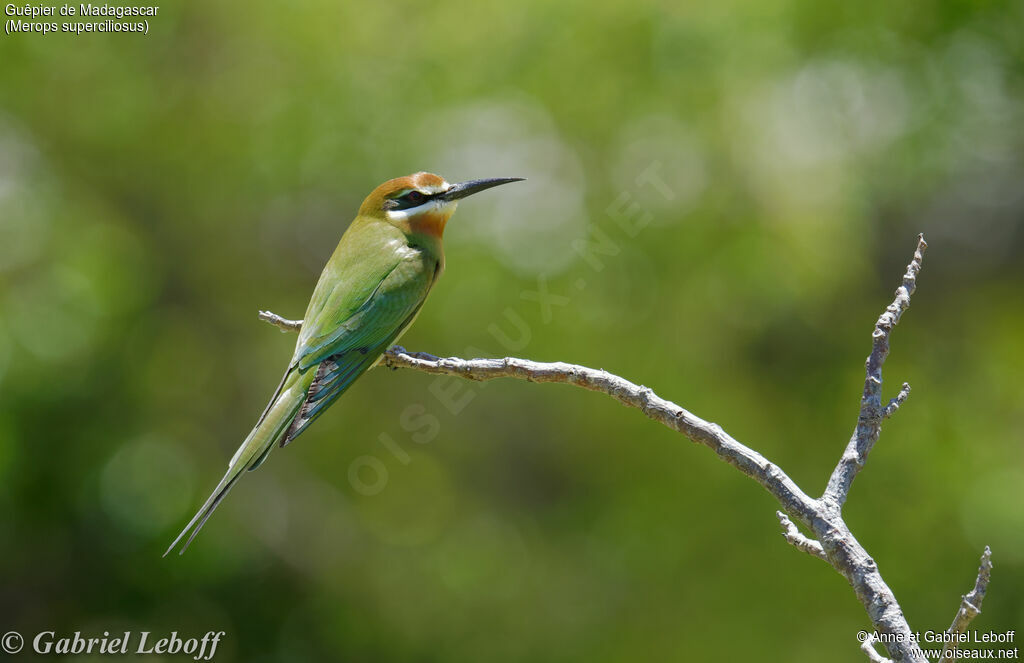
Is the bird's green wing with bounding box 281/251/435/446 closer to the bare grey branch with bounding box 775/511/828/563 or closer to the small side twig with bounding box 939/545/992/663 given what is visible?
the bare grey branch with bounding box 775/511/828/563

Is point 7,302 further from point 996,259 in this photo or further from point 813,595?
point 996,259

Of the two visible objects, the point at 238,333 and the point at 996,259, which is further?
the point at 238,333

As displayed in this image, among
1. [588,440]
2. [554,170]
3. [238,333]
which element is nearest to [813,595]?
[588,440]

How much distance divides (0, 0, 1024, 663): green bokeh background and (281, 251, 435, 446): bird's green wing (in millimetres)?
1699

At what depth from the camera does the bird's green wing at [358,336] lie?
206 centimetres

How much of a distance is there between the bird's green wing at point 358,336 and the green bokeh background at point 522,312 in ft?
5.58

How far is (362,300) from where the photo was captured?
87.0 inches

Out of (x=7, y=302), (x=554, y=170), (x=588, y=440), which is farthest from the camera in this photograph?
(x=588, y=440)

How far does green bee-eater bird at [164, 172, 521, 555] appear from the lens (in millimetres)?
2025

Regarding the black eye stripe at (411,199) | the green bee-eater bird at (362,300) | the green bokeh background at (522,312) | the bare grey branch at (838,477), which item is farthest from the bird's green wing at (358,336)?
the green bokeh background at (522,312)

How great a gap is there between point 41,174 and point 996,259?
4304mm

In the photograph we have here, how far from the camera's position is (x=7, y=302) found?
398 centimetres

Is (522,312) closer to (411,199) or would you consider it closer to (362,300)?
(411,199)

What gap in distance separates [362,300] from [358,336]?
0.09 meters
